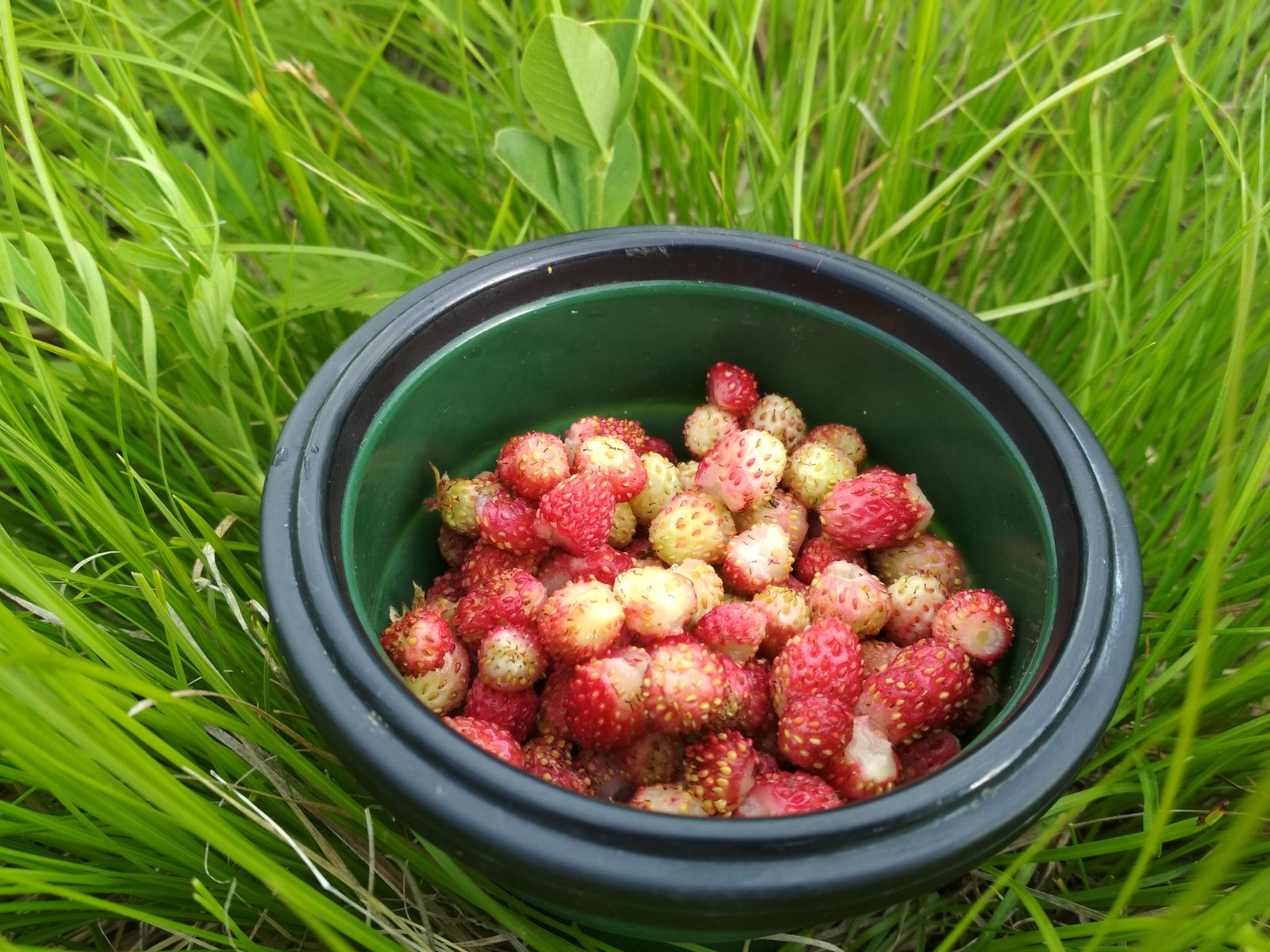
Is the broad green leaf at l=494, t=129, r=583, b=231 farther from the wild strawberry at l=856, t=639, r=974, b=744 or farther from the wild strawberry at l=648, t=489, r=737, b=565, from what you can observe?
the wild strawberry at l=856, t=639, r=974, b=744

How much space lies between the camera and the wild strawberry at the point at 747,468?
864mm

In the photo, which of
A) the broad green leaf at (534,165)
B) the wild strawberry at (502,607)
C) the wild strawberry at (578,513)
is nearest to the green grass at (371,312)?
the broad green leaf at (534,165)

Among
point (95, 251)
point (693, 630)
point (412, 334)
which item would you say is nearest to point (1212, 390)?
point (693, 630)

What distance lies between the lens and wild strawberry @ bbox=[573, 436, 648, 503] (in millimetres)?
863

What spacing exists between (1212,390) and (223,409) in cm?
103

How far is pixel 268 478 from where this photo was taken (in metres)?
0.68

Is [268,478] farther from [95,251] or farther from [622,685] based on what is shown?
[95,251]

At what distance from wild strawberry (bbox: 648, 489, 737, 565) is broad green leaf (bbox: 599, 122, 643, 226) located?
339 mm

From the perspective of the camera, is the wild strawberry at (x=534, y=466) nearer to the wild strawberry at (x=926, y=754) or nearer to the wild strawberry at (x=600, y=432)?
the wild strawberry at (x=600, y=432)

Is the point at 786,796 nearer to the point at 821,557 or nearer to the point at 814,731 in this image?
the point at 814,731

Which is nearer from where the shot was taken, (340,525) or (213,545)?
(340,525)

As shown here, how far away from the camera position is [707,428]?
3.12ft

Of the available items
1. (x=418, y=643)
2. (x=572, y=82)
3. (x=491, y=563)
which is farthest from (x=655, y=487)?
(x=572, y=82)

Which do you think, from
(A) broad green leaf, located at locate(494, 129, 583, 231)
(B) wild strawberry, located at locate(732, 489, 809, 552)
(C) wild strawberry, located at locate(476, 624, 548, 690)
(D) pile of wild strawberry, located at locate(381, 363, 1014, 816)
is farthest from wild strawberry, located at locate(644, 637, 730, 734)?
(A) broad green leaf, located at locate(494, 129, 583, 231)
